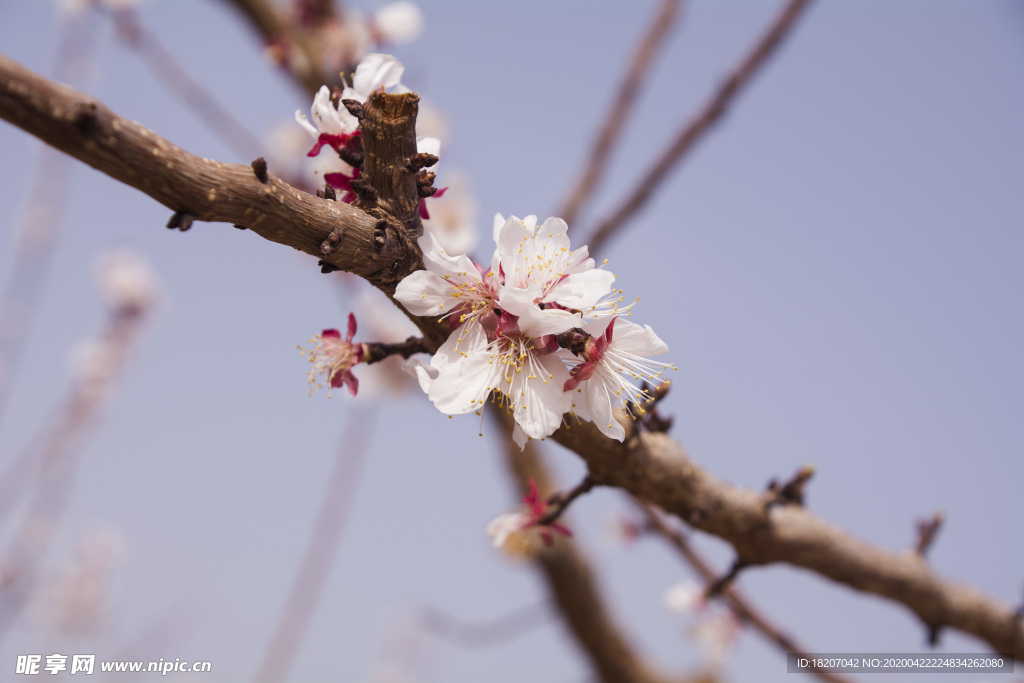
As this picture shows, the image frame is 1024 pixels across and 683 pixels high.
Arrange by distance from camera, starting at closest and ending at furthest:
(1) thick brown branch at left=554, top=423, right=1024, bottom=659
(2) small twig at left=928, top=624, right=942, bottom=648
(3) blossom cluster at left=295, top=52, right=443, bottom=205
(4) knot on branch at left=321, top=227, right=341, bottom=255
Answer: (4) knot on branch at left=321, top=227, right=341, bottom=255 < (3) blossom cluster at left=295, top=52, right=443, bottom=205 < (1) thick brown branch at left=554, top=423, right=1024, bottom=659 < (2) small twig at left=928, top=624, right=942, bottom=648

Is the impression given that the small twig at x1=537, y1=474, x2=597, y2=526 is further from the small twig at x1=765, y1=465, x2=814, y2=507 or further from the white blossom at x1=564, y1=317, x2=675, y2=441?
the small twig at x1=765, y1=465, x2=814, y2=507

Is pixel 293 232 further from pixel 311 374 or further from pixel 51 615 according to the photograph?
pixel 51 615

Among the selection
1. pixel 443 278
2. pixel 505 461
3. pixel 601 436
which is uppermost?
pixel 505 461

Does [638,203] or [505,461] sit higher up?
[638,203]

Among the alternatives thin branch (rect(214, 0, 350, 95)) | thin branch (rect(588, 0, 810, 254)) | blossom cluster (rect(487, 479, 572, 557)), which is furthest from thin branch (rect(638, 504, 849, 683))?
thin branch (rect(214, 0, 350, 95))

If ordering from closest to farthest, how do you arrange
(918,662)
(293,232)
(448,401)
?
(293,232) < (448,401) < (918,662)

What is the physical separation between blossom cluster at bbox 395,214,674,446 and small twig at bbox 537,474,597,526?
1.23 ft

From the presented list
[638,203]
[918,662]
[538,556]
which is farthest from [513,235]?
[538,556]

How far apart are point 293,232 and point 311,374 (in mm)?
462

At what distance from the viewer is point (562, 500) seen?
1582 mm

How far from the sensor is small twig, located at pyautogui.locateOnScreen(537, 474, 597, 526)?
1.51 m

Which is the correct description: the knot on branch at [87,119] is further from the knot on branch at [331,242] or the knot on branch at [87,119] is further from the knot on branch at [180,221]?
the knot on branch at [331,242]

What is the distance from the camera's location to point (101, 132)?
0.79 metres

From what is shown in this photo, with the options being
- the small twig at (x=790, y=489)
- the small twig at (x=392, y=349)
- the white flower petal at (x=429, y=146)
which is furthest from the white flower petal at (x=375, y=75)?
the small twig at (x=790, y=489)
